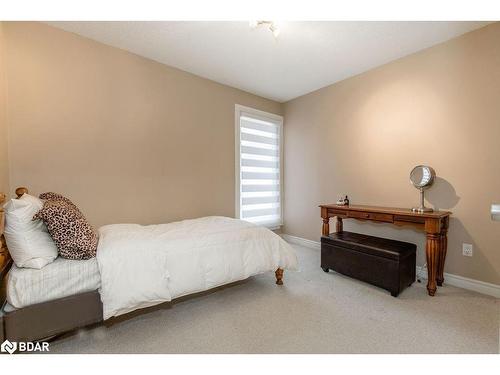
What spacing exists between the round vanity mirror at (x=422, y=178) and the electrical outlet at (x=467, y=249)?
469 millimetres

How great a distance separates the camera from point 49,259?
1413mm

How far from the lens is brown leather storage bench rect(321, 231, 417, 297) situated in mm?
2133

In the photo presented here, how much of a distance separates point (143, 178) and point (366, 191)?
2827 mm

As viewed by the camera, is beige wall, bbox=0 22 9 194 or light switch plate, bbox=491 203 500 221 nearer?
light switch plate, bbox=491 203 500 221

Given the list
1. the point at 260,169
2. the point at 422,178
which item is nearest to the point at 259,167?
the point at 260,169

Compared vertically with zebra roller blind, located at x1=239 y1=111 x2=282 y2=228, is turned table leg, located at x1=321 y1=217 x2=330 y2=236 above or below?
below

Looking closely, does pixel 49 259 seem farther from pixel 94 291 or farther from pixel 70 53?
pixel 70 53

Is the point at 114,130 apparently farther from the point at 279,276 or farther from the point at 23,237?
the point at 279,276

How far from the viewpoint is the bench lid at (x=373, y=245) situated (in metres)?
2.18

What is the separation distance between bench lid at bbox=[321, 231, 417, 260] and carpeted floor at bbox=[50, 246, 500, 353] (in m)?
0.38

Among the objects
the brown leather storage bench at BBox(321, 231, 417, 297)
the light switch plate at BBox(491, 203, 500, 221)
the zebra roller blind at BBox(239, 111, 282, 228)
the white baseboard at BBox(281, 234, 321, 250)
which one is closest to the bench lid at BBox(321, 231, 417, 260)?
the brown leather storage bench at BBox(321, 231, 417, 297)

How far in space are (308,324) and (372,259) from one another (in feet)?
3.33

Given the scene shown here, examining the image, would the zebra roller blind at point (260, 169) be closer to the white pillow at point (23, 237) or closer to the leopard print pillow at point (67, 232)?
the leopard print pillow at point (67, 232)

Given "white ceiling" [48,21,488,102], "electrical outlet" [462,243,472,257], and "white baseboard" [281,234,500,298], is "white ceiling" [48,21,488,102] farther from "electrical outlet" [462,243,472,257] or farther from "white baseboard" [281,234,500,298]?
"white baseboard" [281,234,500,298]
